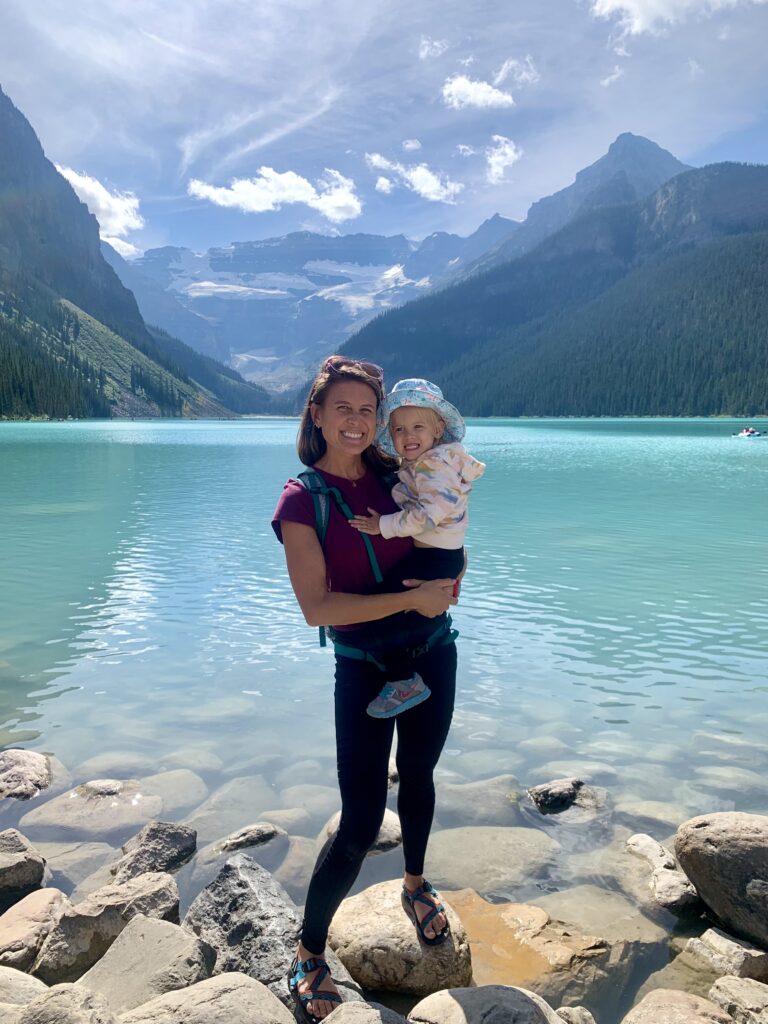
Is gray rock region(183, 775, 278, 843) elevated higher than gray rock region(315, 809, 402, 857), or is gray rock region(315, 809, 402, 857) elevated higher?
gray rock region(315, 809, 402, 857)

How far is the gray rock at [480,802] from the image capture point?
6.88 meters

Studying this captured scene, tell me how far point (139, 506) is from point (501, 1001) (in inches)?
1145

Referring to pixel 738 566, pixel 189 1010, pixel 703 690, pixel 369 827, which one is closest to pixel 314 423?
pixel 369 827

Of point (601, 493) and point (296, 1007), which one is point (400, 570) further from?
point (601, 493)

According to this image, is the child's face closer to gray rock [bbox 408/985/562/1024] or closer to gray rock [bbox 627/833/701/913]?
gray rock [bbox 408/985/562/1024]

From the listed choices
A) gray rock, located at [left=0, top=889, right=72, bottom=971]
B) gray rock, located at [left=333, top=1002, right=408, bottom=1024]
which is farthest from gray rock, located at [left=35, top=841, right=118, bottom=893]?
gray rock, located at [left=333, top=1002, right=408, bottom=1024]

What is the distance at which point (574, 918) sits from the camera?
207 inches

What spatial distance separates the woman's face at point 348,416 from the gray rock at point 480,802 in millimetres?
4524

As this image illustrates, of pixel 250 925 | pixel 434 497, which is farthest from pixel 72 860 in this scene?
pixel 434 497

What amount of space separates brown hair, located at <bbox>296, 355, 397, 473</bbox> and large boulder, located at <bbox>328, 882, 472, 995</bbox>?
9.12 feet

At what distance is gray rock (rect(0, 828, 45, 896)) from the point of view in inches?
217

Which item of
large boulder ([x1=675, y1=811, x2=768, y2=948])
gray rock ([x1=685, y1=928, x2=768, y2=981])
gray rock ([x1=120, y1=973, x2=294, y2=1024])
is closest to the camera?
gray rock ([x1=120, y1=973, x2=294, y2=1024])

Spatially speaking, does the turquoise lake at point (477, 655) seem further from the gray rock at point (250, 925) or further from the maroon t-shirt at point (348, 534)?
the maroon t-shirt at point (348, 534)

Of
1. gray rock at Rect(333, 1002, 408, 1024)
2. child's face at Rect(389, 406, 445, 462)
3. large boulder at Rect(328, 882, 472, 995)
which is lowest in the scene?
large boulder at Rect(328, 882, 472, 995)
